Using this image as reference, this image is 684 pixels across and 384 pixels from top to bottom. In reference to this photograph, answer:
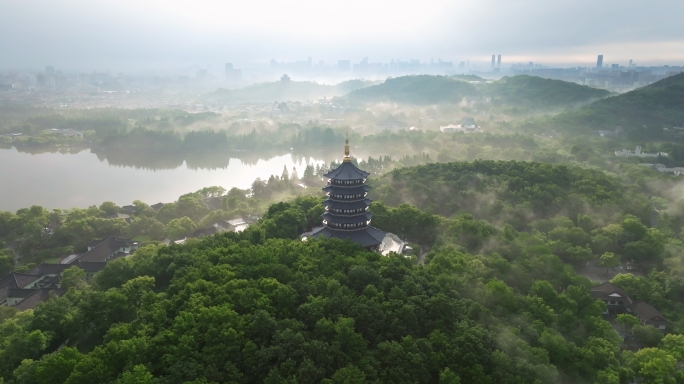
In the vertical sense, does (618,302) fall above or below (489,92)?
below

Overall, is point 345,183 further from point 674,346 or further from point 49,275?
point 49,275

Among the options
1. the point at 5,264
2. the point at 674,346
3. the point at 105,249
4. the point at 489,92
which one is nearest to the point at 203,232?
the point at 105,249

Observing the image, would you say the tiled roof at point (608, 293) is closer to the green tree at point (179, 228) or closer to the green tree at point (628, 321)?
the green tree at point (628, 321)

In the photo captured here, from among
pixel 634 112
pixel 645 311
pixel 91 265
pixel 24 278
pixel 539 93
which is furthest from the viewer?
pixel 539 93

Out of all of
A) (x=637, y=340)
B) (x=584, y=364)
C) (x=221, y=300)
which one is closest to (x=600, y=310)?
(x=637, y=340)

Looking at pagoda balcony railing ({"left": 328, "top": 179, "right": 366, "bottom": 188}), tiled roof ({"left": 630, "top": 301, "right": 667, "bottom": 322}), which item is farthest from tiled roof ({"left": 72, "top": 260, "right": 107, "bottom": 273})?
tiled roof ({"left": 630, "top": 301, "right": 667, "bottom": 322})

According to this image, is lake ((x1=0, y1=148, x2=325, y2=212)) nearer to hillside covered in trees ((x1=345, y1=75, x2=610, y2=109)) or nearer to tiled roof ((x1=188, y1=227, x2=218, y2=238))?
tiled roof ((x1=188, y1=227, x2=218, y2=238))
